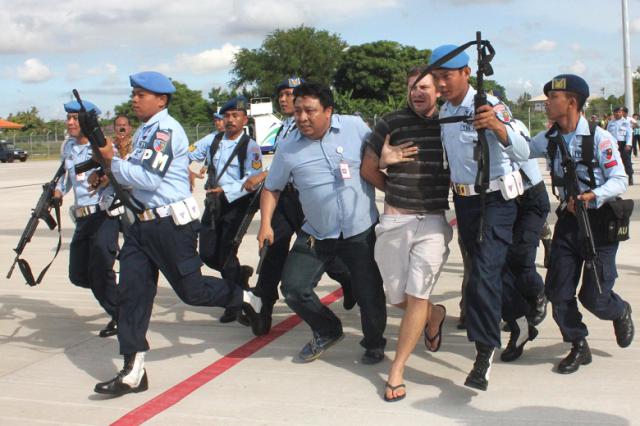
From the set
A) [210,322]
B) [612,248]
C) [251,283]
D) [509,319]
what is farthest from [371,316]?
[251,283]

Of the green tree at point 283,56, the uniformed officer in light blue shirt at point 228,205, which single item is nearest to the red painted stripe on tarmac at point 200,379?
the uniformed officer in light blue shirt at point 228,205

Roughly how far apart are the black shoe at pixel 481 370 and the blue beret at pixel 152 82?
7.32 feet

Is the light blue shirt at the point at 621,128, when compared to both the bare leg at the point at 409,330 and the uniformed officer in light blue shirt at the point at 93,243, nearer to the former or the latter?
the uniformed officer in light blue shirt at the point at 93,243

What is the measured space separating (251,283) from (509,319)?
349 centimetres

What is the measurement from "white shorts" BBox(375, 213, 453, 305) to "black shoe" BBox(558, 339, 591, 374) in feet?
3.05

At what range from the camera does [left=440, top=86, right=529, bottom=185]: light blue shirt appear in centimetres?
409

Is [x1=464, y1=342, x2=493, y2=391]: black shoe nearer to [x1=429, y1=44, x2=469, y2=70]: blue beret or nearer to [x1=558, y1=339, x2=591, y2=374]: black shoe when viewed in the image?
[x1=558, y1=339, x2=591, y2=374]: black shoe

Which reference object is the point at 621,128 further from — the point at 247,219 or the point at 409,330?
the point at 409,330

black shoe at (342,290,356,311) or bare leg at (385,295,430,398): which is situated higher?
bare leg at (385,295,430,398)

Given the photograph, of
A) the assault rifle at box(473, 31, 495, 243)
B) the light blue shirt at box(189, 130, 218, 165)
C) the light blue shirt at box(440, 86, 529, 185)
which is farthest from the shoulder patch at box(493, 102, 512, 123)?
the light blue shirt at box(189, 130, 218, 165)

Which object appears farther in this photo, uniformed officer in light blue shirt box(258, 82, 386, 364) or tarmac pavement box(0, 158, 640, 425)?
uniformed officer in light blue shirt box(258, 82, 386, 364)

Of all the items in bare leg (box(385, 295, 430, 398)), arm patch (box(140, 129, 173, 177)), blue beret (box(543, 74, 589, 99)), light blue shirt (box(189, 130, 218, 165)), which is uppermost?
blue beret (box(543, 74, 589, 99))

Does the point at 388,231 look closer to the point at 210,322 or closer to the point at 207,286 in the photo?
the point at 207,286

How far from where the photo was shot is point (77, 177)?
581cm
